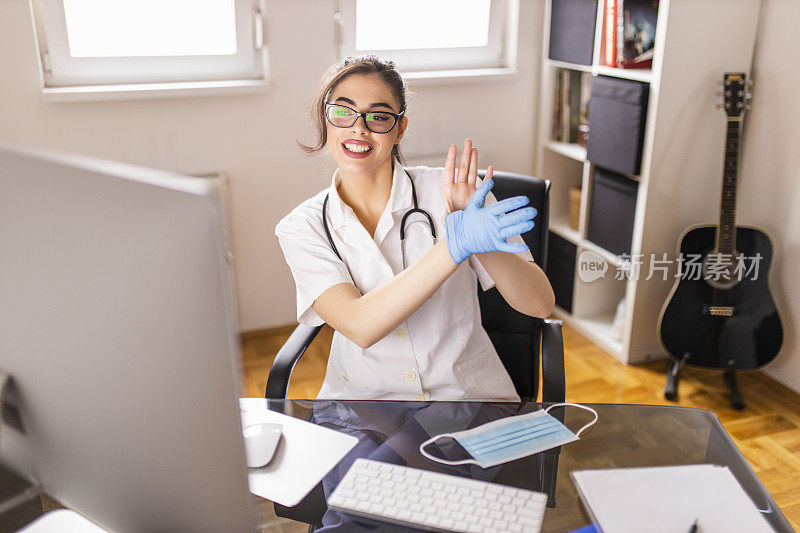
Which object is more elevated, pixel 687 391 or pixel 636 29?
pixel 636 29

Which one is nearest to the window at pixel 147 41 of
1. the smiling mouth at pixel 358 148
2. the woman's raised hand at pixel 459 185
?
the smiling mouth at pixel 358 148

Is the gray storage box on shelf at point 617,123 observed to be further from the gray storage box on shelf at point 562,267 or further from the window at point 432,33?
the window at point 432,33

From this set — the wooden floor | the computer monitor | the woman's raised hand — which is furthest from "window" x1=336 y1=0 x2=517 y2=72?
the computer monitor

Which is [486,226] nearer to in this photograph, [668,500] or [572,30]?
[668,500]

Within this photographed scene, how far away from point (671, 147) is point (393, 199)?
1.44 meters

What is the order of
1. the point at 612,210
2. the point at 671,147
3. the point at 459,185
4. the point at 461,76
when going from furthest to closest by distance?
the point at 461,76 < the point at 612,210 < the point at 671,147 < the point at 459,185

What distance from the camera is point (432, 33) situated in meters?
3.02

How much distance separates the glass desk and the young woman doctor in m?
0.18

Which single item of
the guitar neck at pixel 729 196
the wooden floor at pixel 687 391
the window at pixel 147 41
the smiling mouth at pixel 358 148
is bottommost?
the wooden floor at pixel 687 391

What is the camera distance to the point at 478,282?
64.2 inches

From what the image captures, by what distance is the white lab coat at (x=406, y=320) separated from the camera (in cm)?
141

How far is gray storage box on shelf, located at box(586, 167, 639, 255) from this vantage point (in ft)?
8.64

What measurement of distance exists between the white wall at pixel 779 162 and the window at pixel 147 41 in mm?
1846

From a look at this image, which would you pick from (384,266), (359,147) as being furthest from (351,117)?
(384,266)
